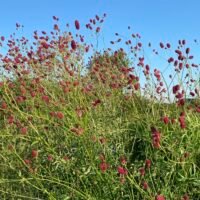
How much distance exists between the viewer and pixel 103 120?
5270 mm

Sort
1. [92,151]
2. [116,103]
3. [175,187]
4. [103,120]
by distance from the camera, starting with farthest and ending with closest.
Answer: [116,103] → [103,120] → [92,151] → [175,187]

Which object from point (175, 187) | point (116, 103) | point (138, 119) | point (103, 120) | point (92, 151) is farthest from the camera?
point (116, 103)

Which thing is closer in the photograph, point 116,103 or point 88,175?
point 88,175

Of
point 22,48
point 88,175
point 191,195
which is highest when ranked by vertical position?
point 22,48

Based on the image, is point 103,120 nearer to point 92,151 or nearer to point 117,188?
point 92,151

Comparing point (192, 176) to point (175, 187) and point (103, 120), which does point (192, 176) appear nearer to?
point (175, 187)

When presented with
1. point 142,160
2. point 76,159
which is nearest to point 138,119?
point 142,160

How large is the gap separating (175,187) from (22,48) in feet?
18.4

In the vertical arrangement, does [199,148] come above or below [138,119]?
below

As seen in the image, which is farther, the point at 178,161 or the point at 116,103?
the point at 116,103

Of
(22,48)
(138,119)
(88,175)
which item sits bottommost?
(88,175)

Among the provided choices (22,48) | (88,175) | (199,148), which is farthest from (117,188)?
(22,48)

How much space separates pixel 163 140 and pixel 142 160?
31cm

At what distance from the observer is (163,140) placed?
435cm
